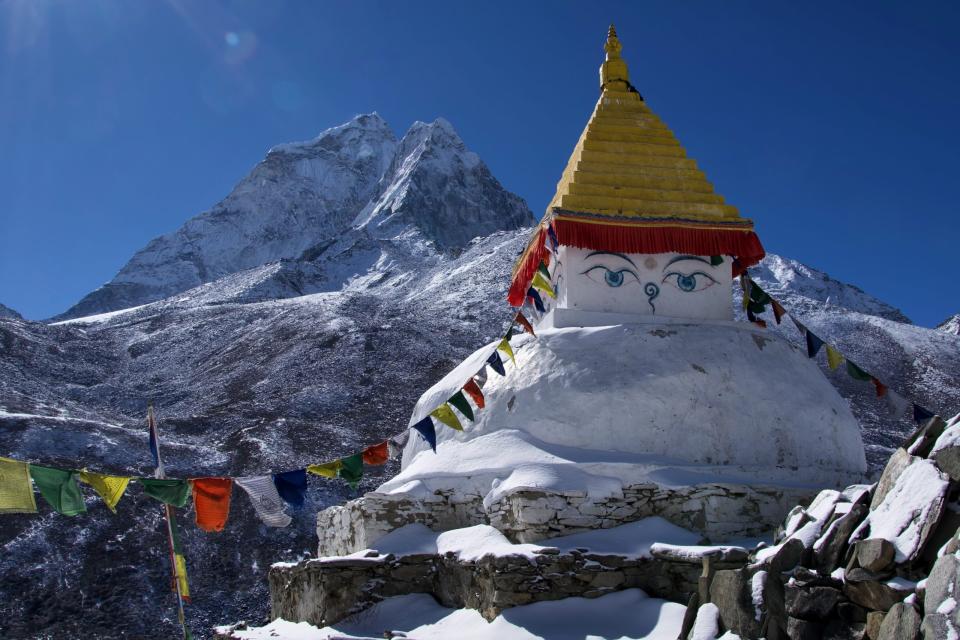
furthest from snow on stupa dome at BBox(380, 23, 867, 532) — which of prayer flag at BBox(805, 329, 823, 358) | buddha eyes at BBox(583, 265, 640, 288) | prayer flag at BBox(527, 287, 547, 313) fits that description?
prayer flag at BBox(805, 329, 823, 358)

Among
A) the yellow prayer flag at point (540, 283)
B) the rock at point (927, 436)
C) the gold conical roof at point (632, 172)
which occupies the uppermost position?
the gold conical roof at point (632, 172)

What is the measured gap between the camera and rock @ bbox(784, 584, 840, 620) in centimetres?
495

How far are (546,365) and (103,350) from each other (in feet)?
87.6

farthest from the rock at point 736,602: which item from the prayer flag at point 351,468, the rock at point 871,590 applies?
the prayer flag at point 351,468

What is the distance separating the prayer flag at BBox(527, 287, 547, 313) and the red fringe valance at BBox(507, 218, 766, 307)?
3.69 feet

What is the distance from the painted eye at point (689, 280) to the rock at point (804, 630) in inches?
202

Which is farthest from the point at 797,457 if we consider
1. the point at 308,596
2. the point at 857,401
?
the point at 857,401

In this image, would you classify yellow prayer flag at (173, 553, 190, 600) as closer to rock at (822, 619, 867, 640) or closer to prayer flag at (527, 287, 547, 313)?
prayer flag at (527, 287, 547, 313)

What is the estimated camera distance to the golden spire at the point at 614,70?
11.2m

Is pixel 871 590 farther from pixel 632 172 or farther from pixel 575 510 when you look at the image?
pixel 632 172

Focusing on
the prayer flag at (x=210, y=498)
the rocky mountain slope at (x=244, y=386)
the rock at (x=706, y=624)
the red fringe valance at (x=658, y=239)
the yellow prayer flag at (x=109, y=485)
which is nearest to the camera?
the rock at (x=706, y=624)

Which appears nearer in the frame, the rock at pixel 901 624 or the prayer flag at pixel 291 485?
the rock at pixel 901 624

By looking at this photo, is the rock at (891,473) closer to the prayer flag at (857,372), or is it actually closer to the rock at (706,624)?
the rock at (706,624)

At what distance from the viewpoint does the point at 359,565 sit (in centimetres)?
757
